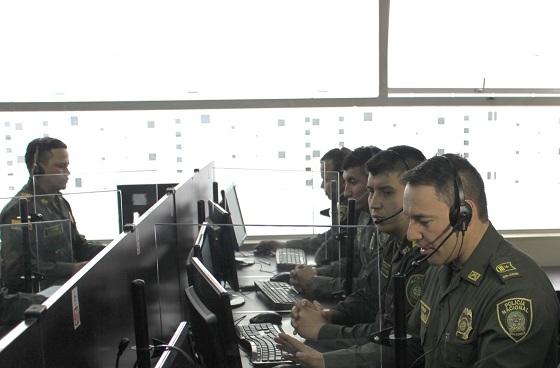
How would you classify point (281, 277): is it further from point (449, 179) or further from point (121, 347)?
point (121, 347)

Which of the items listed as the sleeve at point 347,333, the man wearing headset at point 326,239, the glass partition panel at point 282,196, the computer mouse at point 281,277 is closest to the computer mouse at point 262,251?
the man wearing headset at point 326,239

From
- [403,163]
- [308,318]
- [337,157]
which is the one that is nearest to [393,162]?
[403,163]

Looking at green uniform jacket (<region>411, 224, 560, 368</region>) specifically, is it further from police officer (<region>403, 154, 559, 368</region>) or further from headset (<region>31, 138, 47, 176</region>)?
headset (<region>31, 138, 47, 176</region>)

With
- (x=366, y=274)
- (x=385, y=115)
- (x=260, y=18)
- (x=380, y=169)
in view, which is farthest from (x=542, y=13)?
(x=366, y=274)

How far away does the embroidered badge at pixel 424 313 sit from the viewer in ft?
5.74

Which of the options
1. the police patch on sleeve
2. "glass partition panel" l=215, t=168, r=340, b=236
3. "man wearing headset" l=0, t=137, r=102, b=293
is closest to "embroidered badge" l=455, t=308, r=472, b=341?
the police patch on sleeve

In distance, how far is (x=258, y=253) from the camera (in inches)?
115

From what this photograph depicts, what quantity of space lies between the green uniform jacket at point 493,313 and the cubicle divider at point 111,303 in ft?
2.68

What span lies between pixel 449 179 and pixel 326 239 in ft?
2.83

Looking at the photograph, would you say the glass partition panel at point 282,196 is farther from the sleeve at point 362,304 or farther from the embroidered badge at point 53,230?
the sleeve at point 362,304

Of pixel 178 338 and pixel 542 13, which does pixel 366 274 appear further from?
pixel 542 13

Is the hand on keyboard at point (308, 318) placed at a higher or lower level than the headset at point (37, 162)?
lower

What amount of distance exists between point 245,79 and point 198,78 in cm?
33

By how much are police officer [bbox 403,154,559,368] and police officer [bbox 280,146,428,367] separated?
0.16m
